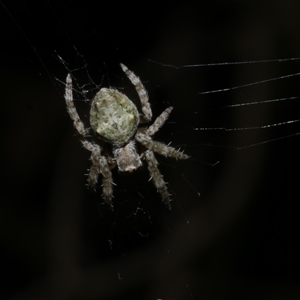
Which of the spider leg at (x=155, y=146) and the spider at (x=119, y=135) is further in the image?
the spider leg at (x=155, y=146)

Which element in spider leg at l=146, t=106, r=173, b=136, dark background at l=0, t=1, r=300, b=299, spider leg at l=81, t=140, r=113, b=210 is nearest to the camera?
spider leg at l=146, t=106, r=173, b=136

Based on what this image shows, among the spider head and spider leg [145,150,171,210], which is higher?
the spider head

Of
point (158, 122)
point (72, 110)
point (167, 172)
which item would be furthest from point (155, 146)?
point (167, 172)

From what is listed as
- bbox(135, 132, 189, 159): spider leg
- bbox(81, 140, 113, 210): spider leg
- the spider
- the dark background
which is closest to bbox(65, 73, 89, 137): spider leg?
the spider

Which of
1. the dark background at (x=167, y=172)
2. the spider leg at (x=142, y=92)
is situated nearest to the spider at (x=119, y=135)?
the spider leg at (x=142, y=92)

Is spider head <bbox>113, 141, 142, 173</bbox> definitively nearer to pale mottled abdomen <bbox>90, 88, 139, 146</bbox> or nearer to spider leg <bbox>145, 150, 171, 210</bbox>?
spider leg <bbox>145, 150, 171, 210</bbox>

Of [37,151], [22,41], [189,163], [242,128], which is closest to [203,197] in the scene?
[189,163]

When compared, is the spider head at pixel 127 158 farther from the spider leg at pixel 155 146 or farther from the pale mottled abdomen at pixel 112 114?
the pale mottled abdomen at pixel 112 114
